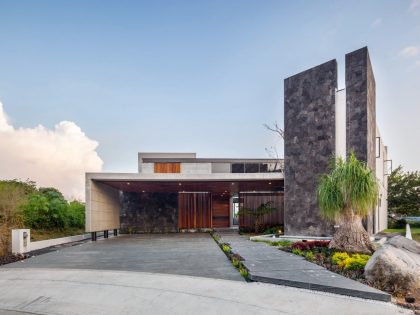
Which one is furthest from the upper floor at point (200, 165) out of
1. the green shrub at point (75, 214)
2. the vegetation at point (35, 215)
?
the vegetation at point (35, 215)

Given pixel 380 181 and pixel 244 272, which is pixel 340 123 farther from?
pixel 244 272

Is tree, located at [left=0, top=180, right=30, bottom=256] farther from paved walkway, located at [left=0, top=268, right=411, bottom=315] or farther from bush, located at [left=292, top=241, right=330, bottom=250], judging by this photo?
bush, located at [left=292, top=241, right=330, bottom=250]

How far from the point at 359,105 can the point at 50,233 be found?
53.1ft

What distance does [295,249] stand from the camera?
37.9 feet

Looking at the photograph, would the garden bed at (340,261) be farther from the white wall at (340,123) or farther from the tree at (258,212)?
the tree at (258,212)

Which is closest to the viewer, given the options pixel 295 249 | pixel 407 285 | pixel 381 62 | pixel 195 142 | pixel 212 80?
pixel 407 285

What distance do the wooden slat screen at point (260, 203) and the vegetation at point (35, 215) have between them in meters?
10.5

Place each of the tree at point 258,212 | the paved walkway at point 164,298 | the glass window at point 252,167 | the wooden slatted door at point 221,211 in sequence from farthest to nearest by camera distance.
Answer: the wooden slatted door at point 221,211 < the glass window at point 252,167 < the tree at point 258,212 < the paved walkway at point 164,298

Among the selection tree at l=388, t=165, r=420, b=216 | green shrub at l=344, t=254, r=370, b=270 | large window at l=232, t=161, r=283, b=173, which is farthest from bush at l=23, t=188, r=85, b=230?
tree at l=388, t=165, r=420, b=216

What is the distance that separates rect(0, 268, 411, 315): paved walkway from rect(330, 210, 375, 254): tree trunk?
17.6 ft

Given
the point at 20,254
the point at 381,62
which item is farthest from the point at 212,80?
the point at 20,254

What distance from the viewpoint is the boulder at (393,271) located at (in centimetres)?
682

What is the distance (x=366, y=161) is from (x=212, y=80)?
413 inches

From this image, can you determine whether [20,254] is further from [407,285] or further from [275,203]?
[275,203]
